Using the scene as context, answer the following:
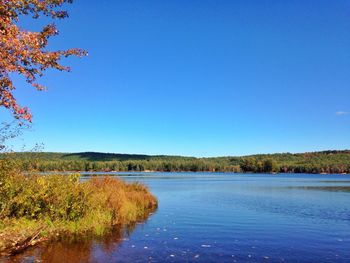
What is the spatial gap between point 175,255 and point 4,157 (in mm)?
10795

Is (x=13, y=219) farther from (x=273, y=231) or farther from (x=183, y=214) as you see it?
(x=183, y=214)

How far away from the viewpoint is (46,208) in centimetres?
2230

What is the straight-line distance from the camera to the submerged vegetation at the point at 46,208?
18750 millimetres

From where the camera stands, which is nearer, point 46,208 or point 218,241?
point 46,208

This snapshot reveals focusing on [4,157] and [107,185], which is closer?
[4,157]

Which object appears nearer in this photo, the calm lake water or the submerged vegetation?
the calm lake water

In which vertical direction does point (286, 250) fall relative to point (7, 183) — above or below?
below

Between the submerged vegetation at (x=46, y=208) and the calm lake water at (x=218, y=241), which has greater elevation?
the submerged vegetation at (x=46, y=208)

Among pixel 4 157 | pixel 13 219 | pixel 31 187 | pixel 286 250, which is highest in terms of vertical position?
pixel 4 157

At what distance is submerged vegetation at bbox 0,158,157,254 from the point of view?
1875 centimetres

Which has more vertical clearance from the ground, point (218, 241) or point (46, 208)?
point (46, 208)

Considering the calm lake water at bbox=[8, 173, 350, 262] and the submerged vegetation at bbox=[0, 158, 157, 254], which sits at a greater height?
the submerged vegetation at bbox=[0, 158, 157, 254]

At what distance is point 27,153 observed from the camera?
77.9 ft

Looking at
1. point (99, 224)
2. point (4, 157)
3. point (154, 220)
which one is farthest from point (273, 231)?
point (4, 157)
